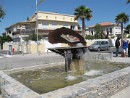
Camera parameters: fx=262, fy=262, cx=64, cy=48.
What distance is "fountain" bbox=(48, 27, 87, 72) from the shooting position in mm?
12094

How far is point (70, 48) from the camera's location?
12.0m

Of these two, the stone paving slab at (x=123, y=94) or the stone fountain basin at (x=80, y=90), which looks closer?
the stone fountain basin at (x=80, y=90)

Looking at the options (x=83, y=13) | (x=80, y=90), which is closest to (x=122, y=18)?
(x=83, y=13)

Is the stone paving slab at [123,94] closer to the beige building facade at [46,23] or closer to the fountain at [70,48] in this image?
the fountain at [70,48]

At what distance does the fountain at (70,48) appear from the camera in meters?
12.1

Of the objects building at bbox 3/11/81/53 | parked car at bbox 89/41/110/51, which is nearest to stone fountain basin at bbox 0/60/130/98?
parked car at bbox 89/41/110/51

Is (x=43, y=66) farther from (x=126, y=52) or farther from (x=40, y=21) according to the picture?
(x=40, y=21)

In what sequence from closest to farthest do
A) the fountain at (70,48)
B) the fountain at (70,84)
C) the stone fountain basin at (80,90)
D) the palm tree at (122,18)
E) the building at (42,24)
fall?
the stone fountain basin at (80,90)
the fountain at (70,84)
the fountain at (70,48)
the palm tree at (122,18)
the building at (42,24)

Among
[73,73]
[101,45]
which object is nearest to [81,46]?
[73,73]

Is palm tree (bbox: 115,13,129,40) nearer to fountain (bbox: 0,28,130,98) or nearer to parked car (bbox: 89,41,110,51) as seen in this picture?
parked car (bbox: 89,41,110,51)

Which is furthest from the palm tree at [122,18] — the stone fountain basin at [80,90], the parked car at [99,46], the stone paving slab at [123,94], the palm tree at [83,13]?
the stone paving slab at [123,94]

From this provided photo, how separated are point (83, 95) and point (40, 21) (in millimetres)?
65298

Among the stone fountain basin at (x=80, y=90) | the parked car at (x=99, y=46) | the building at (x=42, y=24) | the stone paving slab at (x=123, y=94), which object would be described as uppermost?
the building at (x=42, y=24)

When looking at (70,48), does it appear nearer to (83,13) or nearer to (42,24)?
(83,13)
